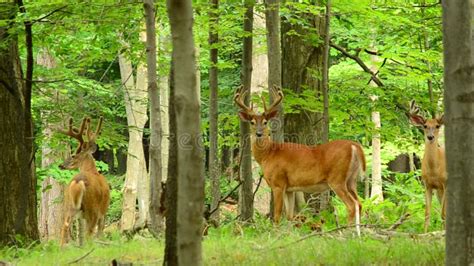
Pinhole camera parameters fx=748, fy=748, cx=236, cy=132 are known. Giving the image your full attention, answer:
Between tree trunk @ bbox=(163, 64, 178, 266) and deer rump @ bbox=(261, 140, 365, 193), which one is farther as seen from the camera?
deer rump @ bbox=(261, 140, 365, 193)

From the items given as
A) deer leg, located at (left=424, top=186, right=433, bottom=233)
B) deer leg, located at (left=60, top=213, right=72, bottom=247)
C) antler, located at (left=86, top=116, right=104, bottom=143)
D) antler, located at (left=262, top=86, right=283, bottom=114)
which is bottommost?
deer leg, located at (left=60, top=213, right=72, bottom=247)

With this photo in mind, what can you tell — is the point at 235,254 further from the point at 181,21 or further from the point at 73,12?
the point at 73,12

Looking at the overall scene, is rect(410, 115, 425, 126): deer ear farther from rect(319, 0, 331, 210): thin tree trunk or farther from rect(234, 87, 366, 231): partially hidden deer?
rect(319, 0, 331, 210): thin tree trunk

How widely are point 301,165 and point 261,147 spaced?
0.74m

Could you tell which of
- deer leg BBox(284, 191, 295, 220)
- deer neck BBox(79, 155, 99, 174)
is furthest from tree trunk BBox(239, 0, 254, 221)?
deer neck BBox(79, 155, 99, 174)

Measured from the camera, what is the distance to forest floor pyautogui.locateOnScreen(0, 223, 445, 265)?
6.33 metres

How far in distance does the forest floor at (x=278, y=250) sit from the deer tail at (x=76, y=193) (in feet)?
6.63

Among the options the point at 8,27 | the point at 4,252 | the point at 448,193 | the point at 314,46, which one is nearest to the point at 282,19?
the point at 314,46

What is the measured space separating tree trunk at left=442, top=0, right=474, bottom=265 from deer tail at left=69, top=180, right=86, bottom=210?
7.42m

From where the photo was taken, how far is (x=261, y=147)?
36.9 ft

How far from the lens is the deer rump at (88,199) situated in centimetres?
1125

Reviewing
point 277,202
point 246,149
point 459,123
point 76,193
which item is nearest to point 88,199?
point 76,193

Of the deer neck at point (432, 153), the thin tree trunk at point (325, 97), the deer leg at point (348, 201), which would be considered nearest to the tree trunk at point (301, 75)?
the thin tree trunk at point (325, 97)

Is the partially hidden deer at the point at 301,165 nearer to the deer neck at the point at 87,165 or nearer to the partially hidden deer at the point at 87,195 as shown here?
the partially hidden deer at the point at 87,195
